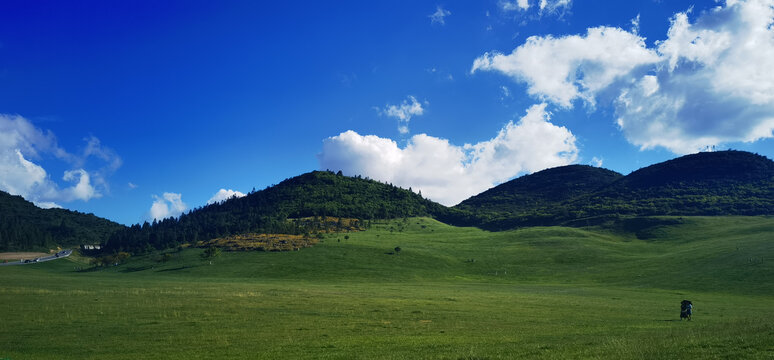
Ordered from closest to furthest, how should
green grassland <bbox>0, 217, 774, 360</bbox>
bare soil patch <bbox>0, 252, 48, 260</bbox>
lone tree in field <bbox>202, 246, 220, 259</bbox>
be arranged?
green grassland <bbox>0, 217, 774, 360</bbox>, lone tree in field <bbox>202, 246, 220, 259</bbox>, bare soil patch <bbox>0, 252, 48, 260</bbox>

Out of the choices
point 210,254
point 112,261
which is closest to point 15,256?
point 112,261

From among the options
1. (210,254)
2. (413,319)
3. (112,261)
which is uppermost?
(210,254)

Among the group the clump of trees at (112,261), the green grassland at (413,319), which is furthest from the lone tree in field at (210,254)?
the clump of trees at (112,261)

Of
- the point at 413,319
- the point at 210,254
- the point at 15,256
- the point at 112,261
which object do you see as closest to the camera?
the point at 413,319

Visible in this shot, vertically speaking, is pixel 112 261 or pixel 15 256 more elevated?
pixel 15 256

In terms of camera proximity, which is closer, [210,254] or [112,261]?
[210,254]

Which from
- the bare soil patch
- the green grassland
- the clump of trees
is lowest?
the green grassland

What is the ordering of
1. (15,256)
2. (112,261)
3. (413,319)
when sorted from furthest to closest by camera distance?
(15,256)
(112,261)
(413,319)

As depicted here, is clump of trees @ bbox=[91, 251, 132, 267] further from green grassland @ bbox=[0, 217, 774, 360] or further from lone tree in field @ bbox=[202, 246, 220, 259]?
green grassland @ bbox=[0, 217, 774, 360]

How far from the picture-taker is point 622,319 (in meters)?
41.4

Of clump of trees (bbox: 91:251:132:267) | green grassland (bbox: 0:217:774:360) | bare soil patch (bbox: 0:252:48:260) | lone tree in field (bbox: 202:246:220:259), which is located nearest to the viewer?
green grassland (bbox: 0:217:774:360)

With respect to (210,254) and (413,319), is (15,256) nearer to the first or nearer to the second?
(210,254)

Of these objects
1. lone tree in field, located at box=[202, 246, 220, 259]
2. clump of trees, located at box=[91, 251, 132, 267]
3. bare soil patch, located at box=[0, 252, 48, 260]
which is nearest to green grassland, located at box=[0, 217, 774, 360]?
lone tree in field, located at box=[202, 246, 220, 259]

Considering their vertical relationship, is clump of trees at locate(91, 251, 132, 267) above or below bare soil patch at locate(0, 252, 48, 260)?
below
